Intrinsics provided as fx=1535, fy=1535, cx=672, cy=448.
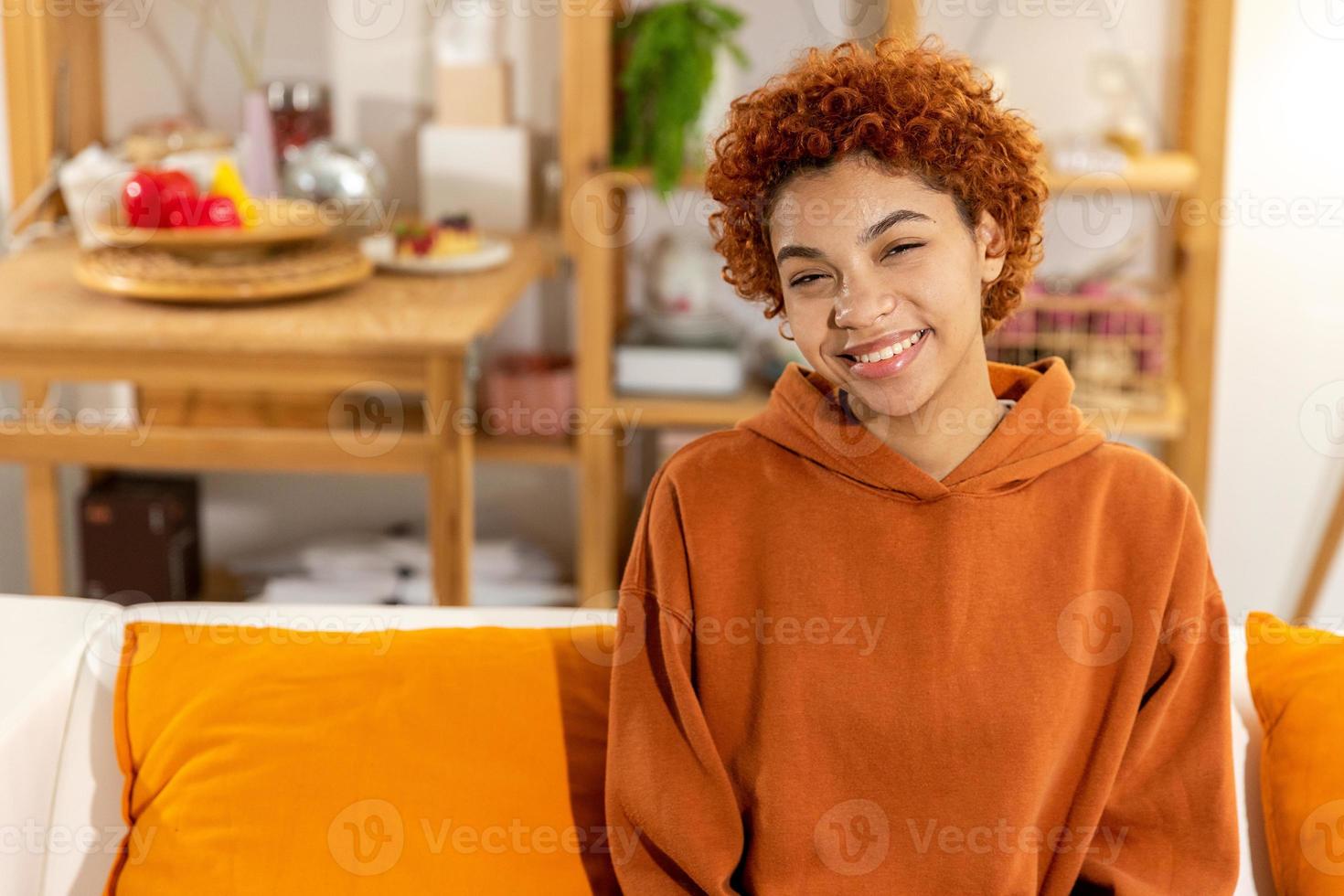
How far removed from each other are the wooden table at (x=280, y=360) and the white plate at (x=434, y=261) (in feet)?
0.09

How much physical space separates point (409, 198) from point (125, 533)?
884mm

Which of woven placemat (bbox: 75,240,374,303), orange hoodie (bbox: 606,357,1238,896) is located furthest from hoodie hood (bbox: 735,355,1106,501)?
woven placemat (bbox: 75,240,374,303)

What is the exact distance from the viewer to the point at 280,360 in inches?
89.8

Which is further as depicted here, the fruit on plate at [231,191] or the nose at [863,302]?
the fruit on plate at [231,191]

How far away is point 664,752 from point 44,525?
210 centimetres

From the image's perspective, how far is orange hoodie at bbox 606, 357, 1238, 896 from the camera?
4.06 ft

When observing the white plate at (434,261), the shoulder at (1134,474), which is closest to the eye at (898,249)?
the shoulder at (1134,474)

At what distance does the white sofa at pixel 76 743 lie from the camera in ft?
4.49

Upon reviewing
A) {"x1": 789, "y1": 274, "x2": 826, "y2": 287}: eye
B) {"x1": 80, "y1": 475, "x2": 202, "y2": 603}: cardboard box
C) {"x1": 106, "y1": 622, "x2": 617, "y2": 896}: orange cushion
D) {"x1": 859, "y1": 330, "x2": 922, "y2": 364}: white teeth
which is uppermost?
{"x1": 789, "y1": 274, "x2": 826, "y2": 287}: eye

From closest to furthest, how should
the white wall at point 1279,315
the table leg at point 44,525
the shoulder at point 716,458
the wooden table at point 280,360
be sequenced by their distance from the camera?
the shoulder at point 716,458
the wooden table at point 280,360
the white wall at point 1279,315
the table leg at point 44,525

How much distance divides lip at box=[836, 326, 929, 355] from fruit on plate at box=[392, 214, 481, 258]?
5.03 feet

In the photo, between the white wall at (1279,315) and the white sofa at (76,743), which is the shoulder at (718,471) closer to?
the white sofa at (76,743)

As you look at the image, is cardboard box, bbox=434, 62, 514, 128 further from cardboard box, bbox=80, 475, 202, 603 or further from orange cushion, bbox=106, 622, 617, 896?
orange cushion, bbox=106, 622, 617, 896

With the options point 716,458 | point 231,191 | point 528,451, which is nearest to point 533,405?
point 528,451
